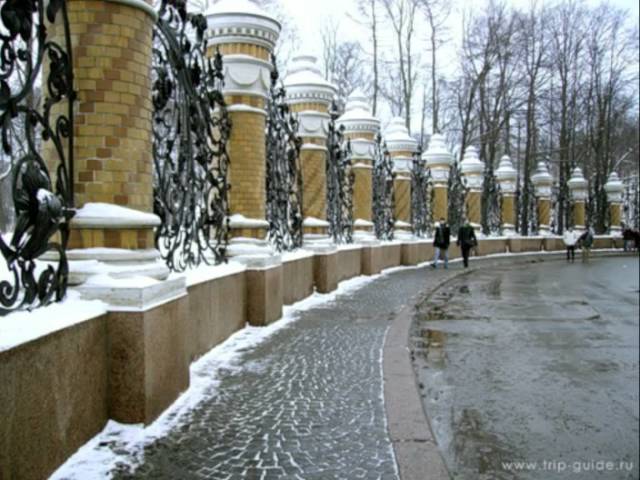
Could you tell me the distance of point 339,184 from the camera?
47.8 ft

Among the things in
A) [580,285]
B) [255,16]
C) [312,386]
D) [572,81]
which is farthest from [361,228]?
[572,81]

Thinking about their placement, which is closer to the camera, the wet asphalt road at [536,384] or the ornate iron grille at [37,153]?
the wet asphalt road at [536,384]

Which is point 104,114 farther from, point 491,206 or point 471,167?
point 491,206

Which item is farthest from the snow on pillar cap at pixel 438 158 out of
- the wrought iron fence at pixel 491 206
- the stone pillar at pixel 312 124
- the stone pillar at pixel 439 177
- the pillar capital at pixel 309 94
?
the pillar capital at pixel 309 94

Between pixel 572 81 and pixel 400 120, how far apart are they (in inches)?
757

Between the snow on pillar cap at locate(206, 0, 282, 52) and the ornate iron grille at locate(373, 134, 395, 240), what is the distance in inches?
381

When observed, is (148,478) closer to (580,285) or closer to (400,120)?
(580,285)

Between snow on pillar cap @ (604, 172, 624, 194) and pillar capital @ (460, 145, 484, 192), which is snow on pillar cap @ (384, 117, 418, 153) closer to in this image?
pillar capital @ (460, 145, 484, 192)

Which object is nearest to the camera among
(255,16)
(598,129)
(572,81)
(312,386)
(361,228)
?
(312,386)

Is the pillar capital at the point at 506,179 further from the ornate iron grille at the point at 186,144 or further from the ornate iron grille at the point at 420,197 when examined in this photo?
the ornate iron grille at the point at 186,144

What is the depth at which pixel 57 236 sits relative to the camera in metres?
4.36

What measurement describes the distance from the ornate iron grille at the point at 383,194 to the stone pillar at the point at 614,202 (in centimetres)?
2069

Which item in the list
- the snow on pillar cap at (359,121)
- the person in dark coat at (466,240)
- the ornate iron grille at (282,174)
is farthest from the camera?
the person in dark coat at (466,240)

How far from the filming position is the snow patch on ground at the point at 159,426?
3.51m
